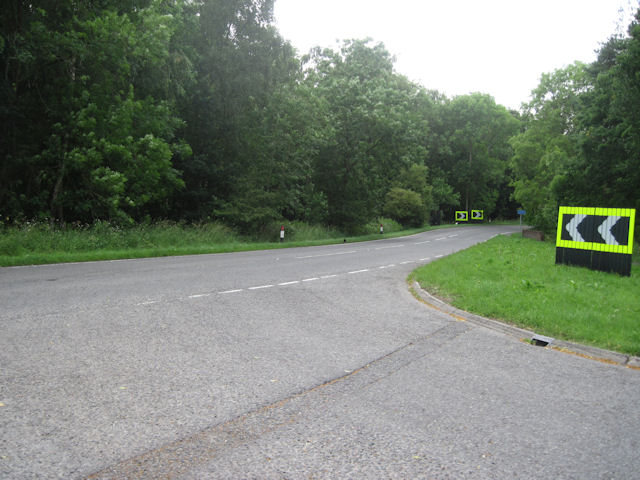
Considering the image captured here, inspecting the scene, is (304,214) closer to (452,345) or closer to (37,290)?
(37,290)

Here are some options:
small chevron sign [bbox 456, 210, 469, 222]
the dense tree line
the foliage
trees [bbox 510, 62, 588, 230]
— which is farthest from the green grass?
small chevron sign [bbox 456, 210, 469, 222]

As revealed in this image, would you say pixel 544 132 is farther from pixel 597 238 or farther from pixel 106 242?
pixel 106 242

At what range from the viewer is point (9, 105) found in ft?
64.0

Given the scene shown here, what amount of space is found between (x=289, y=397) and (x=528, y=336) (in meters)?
4.28

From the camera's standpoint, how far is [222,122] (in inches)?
1147

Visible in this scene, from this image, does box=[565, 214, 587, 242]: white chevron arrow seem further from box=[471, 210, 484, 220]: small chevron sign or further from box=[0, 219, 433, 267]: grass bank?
box=[471, 210, 484, 220]: small chevron sign

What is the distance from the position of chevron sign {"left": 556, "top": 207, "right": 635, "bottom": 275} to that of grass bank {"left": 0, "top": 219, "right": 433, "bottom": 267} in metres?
12.0

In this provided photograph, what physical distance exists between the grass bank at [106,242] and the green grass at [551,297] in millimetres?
9157

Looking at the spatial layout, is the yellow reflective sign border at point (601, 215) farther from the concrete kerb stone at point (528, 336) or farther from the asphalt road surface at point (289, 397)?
the asphalt road surface at point (289, 397)

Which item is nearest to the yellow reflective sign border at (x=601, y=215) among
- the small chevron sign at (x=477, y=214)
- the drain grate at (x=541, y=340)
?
the drain grate at (x=541, y=340)

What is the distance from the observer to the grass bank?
13.9 m

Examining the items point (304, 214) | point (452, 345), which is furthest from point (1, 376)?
point (304, 214)

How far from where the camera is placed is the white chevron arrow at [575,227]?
13.1 metres

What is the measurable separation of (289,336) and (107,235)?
1314cm
